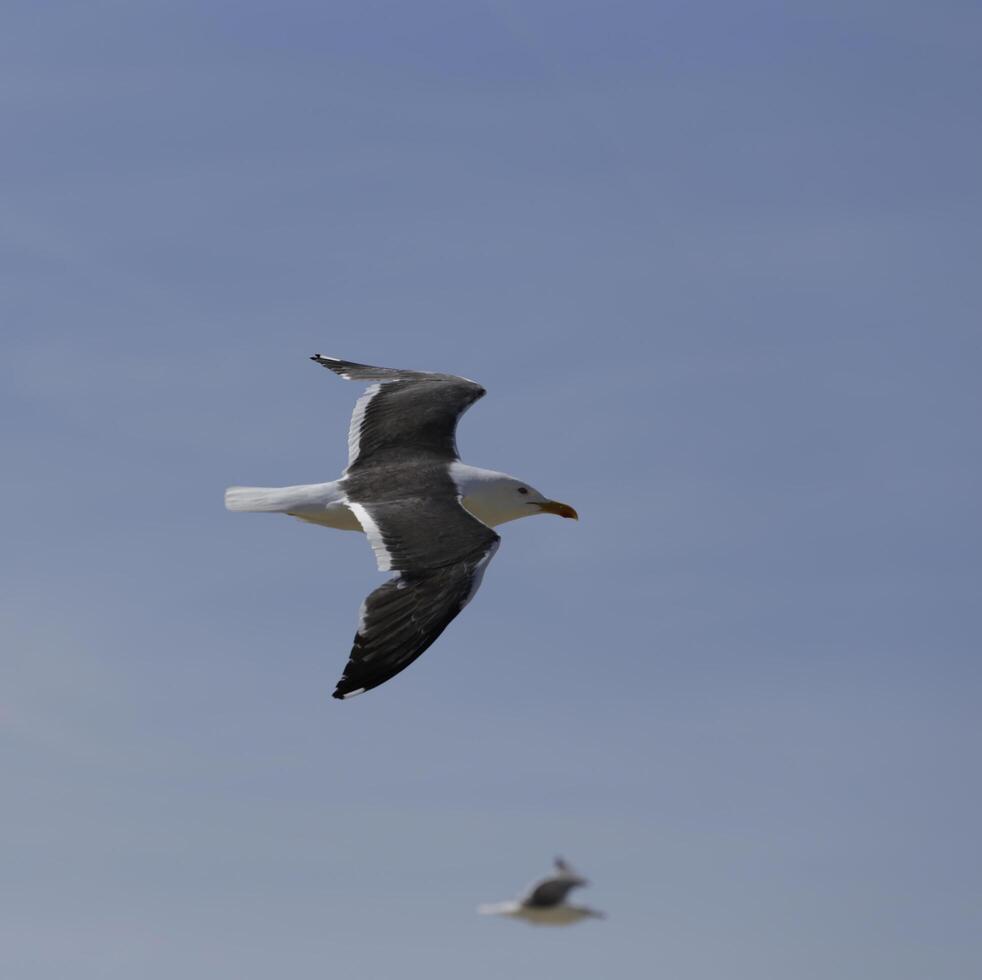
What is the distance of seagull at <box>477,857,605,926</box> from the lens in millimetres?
13664

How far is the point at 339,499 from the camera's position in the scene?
71.4ft

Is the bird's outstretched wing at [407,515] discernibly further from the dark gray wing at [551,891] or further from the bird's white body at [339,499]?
the dark gray wing at [551,891]

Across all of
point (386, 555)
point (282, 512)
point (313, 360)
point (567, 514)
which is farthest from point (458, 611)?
point (313, 360)

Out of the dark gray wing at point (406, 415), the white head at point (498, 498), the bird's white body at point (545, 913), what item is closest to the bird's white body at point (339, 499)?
the white head at point (498, 498)

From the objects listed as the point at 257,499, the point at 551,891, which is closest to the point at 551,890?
the point at 551,891

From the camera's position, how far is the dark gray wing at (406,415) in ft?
77.8

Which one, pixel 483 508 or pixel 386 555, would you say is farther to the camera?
pixel 483 508

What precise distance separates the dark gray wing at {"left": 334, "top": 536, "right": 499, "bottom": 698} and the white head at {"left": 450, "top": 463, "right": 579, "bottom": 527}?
12.4ft

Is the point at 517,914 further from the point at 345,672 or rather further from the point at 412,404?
the point at 412,404

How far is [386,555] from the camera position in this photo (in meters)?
19.1

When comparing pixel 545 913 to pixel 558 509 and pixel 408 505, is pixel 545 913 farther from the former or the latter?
pixel 558 509

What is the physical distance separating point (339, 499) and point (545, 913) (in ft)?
29.3

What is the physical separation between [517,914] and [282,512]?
30.2 ft

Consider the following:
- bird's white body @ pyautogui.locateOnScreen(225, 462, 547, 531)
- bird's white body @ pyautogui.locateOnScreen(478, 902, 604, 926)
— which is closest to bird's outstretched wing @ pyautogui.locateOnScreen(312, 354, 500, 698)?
bird's white body @ pyautogui.locateOnScreen(225, 462, 547, 531)
